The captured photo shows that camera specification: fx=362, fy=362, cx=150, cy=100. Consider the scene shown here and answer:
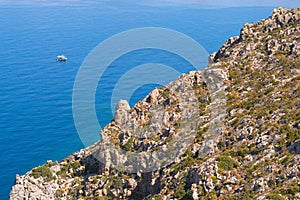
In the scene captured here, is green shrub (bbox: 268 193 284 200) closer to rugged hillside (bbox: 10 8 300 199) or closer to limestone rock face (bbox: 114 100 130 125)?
rugged hillside (bbox: 10 8 300 199)

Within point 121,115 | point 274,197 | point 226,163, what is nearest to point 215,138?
point 226,163

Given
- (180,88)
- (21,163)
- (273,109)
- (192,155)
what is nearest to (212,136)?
(192,155)

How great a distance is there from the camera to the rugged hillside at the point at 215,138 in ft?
134

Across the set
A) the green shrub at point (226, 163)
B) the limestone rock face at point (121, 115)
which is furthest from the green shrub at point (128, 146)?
the green shrub at point (226, 163)

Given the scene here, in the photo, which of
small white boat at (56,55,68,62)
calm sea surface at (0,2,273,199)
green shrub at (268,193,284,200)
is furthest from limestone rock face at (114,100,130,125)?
small white boat at (56,55,68,62)

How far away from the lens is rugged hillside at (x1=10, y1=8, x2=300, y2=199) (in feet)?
134

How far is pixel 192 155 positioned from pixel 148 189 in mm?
8024

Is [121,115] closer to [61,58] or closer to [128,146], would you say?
[128,146]

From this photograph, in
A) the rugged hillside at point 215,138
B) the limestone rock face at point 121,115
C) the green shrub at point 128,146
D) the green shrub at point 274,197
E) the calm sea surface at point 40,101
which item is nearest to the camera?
the green shrub at point 274,197

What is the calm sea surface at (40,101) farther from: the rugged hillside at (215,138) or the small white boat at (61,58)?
the rugged hillside at (215,138)

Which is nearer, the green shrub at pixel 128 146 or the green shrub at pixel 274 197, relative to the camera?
the green shrub at pixel 274 197

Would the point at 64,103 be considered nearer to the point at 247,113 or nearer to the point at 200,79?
the point at 200,79

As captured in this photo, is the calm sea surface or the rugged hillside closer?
the rugged hillside

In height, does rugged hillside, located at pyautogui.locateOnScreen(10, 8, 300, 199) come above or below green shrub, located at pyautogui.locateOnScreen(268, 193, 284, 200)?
above
